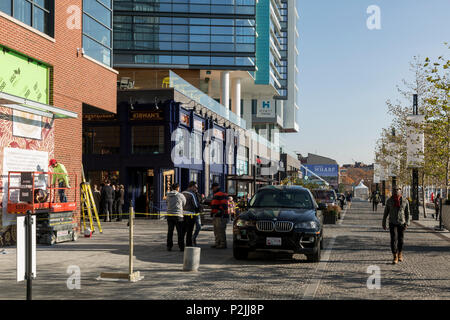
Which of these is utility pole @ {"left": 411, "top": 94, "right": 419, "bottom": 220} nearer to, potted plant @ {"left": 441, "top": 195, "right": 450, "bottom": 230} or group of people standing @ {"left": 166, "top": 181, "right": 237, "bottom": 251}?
potted plant @ {"left": 441, "top": 195, "right": 450, "bottom": 230}

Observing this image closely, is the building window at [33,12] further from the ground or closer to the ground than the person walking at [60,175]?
further from the ground

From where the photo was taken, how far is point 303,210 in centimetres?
1334

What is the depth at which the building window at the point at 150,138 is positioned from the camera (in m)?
31.0

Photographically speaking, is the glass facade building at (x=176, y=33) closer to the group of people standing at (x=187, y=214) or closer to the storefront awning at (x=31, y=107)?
the storefront awning at (x=31, y=107)

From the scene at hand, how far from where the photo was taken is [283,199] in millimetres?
14125

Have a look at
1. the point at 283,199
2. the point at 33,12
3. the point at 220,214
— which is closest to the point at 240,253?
the point at 283,199

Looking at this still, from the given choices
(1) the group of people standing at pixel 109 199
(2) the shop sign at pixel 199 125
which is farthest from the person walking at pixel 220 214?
(2) the shop sign at pixel 199 125

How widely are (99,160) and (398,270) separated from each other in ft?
72.6

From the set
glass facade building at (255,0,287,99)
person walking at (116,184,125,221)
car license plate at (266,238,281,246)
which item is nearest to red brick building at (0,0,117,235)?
person walking at (116,184,125,221)

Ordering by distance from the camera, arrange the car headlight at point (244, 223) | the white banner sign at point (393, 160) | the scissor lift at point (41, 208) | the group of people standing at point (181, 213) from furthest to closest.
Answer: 1. the white banner sign at point (393, 160)
2. the scissor lift at point (41, 208)
3. the group of people standing at point (181, 213)
4. the car headlight at point (244, 223)

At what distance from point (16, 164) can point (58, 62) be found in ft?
12.8

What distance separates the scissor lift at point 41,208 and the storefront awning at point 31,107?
177 cm

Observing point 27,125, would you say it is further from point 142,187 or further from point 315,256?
point 142,187
